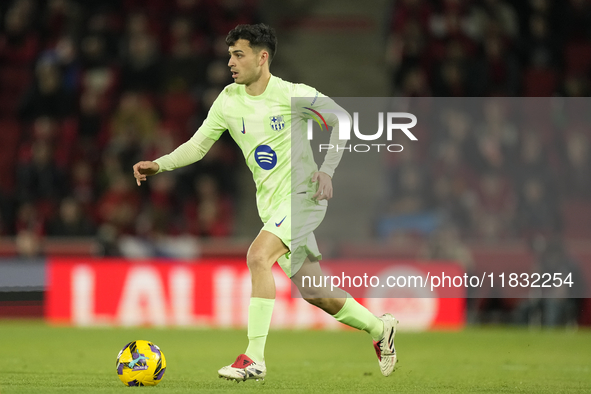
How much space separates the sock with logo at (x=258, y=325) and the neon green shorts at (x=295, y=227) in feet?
1.05

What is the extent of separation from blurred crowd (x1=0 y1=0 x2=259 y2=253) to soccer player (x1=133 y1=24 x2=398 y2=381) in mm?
6516

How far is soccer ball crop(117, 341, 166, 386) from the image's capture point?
230 inches

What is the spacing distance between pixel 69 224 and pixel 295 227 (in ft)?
23.9

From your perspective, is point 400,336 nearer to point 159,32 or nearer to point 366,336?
point 366,336

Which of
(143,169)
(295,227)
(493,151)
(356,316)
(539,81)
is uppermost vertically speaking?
(539,81)

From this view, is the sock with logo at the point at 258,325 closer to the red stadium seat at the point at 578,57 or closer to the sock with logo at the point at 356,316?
the sock with logo at the point at 356,316

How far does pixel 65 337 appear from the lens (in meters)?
10.6

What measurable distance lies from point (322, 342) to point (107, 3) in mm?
8021

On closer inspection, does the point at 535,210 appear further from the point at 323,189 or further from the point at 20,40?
the point at 20,40

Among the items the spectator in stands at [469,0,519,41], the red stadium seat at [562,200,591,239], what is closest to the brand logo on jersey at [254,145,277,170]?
the red stadium seat at [562,200,591,239]

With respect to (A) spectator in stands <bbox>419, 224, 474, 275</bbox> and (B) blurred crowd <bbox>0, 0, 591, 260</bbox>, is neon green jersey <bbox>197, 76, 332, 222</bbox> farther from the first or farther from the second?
(B) blurred crowd <bbox>0, 0, 591, 260</bbox>

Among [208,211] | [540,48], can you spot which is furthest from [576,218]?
[208,211]

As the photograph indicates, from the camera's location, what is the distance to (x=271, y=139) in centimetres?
629

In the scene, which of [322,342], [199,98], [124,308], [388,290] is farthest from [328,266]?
[199,98]
